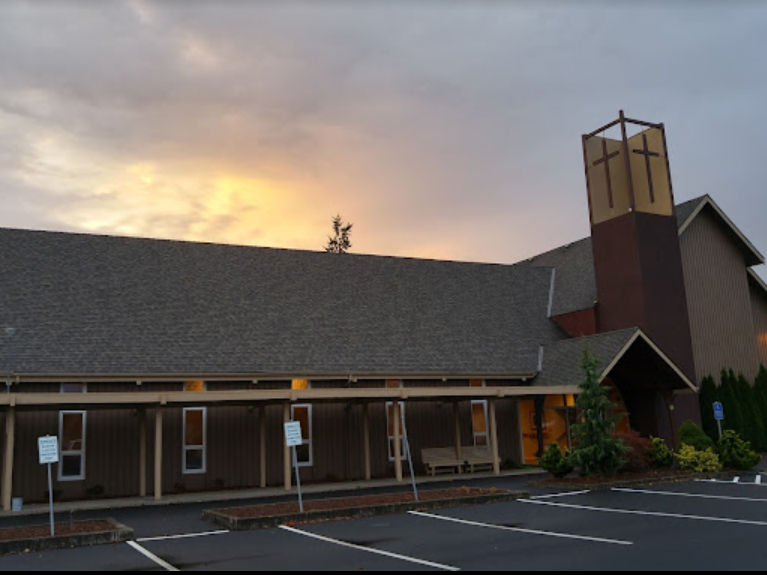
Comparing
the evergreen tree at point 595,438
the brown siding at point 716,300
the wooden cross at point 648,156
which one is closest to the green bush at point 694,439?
the evergreen tree at point 595,438

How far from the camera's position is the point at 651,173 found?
27.2 meters

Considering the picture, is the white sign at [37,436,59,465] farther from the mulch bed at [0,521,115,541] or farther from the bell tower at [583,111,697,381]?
the bell tower at [583,111,697,381]

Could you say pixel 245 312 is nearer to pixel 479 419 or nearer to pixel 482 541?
pixel 479 419

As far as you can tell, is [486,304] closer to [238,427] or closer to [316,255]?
[316,255]

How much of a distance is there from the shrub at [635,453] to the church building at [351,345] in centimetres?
257

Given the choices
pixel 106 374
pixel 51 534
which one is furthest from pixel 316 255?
pixel 51 534

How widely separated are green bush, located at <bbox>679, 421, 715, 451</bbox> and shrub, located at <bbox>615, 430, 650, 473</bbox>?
156cm

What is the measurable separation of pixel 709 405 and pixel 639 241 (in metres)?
6.68

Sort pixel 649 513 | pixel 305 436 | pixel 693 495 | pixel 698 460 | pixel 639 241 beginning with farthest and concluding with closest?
pixel 639 241 < pixel 305 436 < pixel 698 460 < pixel 693 495 < pixel 649 513

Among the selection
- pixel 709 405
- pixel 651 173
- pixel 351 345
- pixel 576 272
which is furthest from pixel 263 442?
pixel 651 173

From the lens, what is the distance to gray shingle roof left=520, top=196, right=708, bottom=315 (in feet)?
93.0

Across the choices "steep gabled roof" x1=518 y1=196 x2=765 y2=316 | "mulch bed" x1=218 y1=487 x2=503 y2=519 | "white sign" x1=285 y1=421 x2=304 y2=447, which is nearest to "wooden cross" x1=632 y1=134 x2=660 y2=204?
"steep gabled roof" x1=518 y1=196 x2=765 y2=316

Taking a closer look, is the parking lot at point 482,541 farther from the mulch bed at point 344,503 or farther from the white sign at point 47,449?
the white sign at point 47,449

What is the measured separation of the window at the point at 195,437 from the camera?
2050 cm
